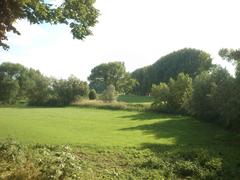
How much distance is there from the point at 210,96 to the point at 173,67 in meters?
73.8

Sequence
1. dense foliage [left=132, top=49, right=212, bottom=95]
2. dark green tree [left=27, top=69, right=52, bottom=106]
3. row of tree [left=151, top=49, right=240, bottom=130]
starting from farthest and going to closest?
dense foliage [left=132, top=49, right=212, bottom=95] < dark green tree [left=27, top=69, right=52, bottom=106] < row of tree [left=151, top=49, right=240, bottom=130]

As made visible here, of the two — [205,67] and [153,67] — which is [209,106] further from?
[153,67]

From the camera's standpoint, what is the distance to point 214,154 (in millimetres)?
26078

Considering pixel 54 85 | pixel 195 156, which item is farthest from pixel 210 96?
pixel 54 85

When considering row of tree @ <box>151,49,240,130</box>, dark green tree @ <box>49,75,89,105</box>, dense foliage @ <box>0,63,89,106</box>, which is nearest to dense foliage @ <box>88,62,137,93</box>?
dense foliage @ <box>0,63,89,106</box>

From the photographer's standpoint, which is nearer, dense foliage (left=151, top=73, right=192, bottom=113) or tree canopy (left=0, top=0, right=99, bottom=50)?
Answer: tree canopy (left=0, top=0, right=99, bottom=50)

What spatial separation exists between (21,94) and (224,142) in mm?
92738

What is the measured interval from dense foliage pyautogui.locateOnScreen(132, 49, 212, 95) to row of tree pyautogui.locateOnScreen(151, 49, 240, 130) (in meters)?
32.1

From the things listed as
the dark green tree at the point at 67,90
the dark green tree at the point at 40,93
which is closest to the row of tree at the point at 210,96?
the dark green tree at the point at 67,90

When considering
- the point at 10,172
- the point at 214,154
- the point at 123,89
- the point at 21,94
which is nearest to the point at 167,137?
the point at 214,154

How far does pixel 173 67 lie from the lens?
118 meters

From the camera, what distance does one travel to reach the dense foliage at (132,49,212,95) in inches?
4274

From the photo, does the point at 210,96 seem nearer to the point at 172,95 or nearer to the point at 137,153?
the point at 137,153

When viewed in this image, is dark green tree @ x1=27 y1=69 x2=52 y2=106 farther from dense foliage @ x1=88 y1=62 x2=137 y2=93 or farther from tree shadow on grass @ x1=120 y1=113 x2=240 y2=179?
tree shadow on grass @ x1=120 y1=113 x2=240 y2=179
